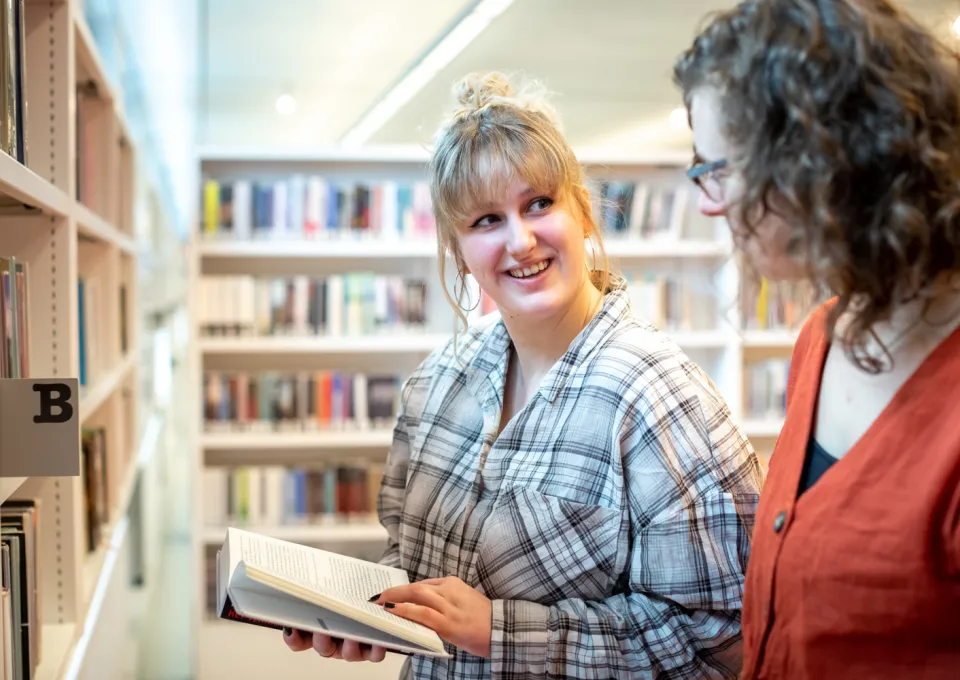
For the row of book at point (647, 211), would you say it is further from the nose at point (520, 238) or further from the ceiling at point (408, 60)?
the nose at point (520, 238)

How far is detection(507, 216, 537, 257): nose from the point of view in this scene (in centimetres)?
122

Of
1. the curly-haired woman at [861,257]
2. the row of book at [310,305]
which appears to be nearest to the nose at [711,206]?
the curly-haired woman at [861,257]

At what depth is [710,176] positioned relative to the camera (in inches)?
31.9

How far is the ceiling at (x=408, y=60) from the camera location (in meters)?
3.71

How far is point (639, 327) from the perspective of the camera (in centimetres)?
125

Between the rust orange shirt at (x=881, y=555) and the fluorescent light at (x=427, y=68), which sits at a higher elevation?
the fluorescent light at (x=427, y=68)

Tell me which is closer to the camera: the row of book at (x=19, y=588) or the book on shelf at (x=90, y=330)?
the row of book at (x=19, y=588)

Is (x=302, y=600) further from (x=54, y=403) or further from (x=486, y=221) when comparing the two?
(x=486, y=221)

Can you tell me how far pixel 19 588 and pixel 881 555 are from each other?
3.81ft

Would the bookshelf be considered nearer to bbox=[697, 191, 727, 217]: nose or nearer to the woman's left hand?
the woman's left hand

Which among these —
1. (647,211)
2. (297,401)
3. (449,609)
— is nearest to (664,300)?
(647,211)

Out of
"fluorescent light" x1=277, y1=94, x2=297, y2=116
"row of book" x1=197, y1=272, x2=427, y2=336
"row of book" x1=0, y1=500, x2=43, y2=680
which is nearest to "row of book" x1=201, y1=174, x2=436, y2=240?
"row of book" x1=197, y1=272, x2=427, y2=336

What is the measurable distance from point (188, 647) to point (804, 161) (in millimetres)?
3547

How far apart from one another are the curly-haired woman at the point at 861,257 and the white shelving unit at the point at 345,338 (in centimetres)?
259
